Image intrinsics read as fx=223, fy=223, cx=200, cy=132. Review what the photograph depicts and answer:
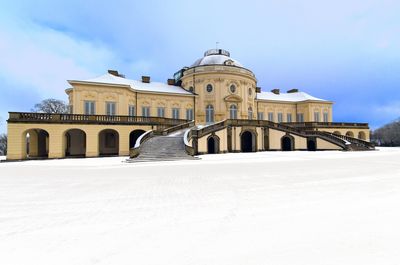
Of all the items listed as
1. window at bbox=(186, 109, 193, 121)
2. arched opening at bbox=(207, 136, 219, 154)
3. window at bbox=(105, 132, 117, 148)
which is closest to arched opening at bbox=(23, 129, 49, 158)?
window at bbox=(105, 132, 117, 148)

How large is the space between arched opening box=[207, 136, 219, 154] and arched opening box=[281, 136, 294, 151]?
11814 mm

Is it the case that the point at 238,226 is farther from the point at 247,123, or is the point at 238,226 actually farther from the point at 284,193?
the point at 247,123

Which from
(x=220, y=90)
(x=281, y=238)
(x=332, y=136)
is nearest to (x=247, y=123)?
(x=220, y=90)

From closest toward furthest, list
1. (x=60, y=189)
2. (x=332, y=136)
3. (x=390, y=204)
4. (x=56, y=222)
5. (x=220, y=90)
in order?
(x=56, y=222)
(x=390, y=204)
(x=60, y=189)
(x=332, y=136)
(x=220, y=90)

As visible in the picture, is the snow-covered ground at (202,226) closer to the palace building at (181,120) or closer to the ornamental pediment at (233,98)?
the palace building at (181,120)

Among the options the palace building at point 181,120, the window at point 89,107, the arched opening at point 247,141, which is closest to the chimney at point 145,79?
the palace building at point 181,120

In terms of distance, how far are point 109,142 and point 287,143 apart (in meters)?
26.6

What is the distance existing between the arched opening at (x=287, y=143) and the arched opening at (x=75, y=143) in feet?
93.8

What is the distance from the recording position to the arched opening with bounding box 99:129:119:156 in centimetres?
3002

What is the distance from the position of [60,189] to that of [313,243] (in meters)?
7.56

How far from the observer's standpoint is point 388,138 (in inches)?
2739

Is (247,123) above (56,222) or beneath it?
above

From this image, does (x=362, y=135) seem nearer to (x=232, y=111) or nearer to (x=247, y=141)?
(x=247, y=141)

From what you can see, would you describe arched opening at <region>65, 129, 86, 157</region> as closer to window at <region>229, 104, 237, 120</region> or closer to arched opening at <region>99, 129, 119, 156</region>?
arched opening at <region>99, 129, 119, 156</region>
